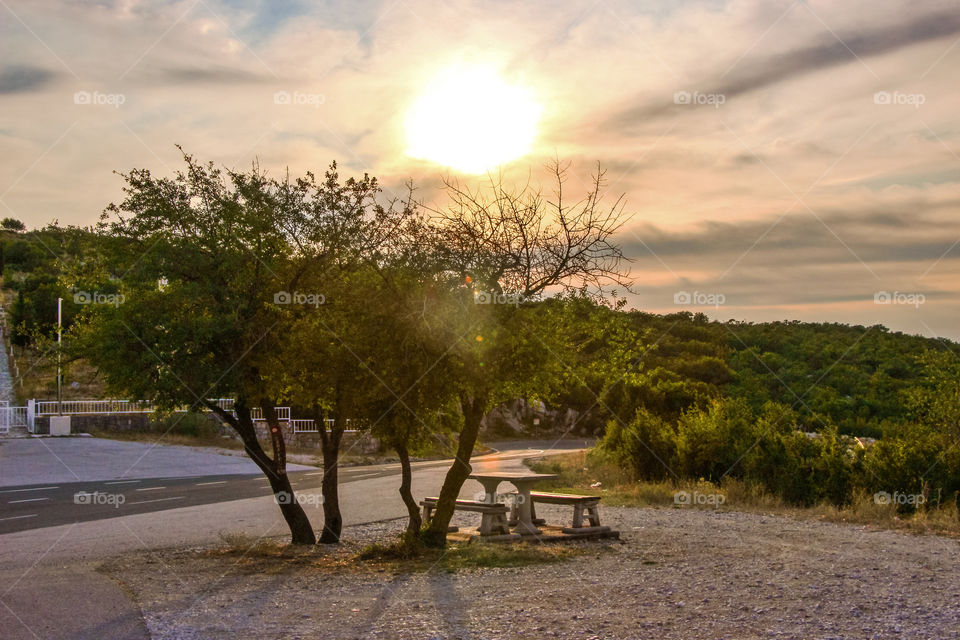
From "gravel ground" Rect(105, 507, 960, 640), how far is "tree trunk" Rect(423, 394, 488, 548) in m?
1.50

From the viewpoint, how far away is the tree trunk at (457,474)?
11688 millimetres

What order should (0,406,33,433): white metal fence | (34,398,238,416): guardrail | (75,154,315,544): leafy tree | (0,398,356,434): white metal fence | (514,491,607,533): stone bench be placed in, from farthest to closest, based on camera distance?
(34,398,238,416): guardrail
(0,398,356,434): white metal fence
(0,406,33,433): white metal fence
(514,491,607,533): stone bench
(75,154,315,544): leafy tree

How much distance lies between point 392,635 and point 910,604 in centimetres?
486

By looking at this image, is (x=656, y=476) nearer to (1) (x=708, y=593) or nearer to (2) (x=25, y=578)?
(1) (x=708, y=593)

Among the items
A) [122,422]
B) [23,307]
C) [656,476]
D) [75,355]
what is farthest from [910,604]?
[23,307]

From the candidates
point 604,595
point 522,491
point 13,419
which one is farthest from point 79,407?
point 604,595

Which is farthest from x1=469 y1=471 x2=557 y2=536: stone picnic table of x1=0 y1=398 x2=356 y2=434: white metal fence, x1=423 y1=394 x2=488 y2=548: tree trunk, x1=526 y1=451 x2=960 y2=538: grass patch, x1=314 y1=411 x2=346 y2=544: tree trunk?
x1=0 y1=398 x2=356 y2=434: white metal fence

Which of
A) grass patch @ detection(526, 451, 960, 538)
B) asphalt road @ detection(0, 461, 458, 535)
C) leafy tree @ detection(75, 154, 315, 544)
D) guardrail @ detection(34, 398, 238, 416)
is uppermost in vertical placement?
leafy tree @ detection(75, 154, 315, 544)

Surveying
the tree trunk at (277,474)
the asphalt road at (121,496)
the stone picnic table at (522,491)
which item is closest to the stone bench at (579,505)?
the stone picnic table at (522,491)

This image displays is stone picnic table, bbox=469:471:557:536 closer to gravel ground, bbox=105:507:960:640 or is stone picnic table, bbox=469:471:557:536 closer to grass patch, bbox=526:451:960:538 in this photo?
gravel ground, bbox=105:507:960:640

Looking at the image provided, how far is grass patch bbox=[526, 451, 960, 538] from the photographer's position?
1399 cm

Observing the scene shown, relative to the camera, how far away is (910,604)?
8039 millimetres

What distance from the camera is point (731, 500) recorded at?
58.2ft

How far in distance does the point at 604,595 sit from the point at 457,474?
377 centimetres
